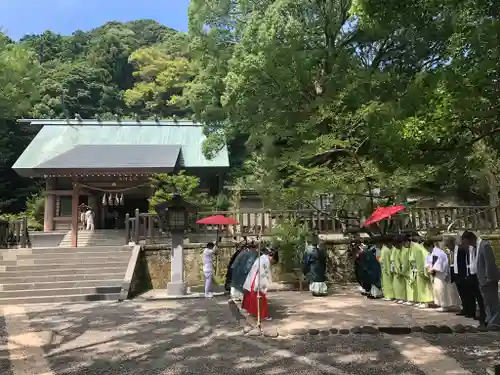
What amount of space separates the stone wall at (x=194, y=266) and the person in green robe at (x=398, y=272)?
12.2 ft

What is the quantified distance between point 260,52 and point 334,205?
5.23 metres

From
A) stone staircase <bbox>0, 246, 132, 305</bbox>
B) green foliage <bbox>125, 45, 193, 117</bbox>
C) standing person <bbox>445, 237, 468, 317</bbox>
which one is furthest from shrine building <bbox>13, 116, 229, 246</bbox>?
green foliage <bbox>125, 45, 193, 117</bbox>

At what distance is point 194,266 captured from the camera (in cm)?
1355

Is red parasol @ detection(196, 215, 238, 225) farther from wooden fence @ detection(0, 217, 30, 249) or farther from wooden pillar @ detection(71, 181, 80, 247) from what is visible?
wooden fence @ detection(0, 217, 30, 249)

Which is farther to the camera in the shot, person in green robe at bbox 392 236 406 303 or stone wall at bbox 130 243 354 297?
stone wall at bbox 130 243 354 297

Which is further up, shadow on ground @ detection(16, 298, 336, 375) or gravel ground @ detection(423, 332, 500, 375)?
gravel ground @ detection(423, 332, 500, 375)

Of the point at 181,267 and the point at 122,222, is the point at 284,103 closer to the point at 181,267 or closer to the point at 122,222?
the point at 181,267

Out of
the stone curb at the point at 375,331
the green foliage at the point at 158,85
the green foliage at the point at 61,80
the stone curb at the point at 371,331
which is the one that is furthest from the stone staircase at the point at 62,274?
the green foliage at the point at 158,85

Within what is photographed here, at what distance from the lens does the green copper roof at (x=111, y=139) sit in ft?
63.3

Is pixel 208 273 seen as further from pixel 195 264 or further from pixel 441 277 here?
pixel 441 277

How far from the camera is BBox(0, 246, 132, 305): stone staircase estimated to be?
10805 millimetres

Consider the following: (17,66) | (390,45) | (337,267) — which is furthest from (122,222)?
(390,45)

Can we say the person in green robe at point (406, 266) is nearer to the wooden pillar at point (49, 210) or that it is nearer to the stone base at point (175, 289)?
Result: the stone base at point (175, 289)

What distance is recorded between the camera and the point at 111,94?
3891 cm
